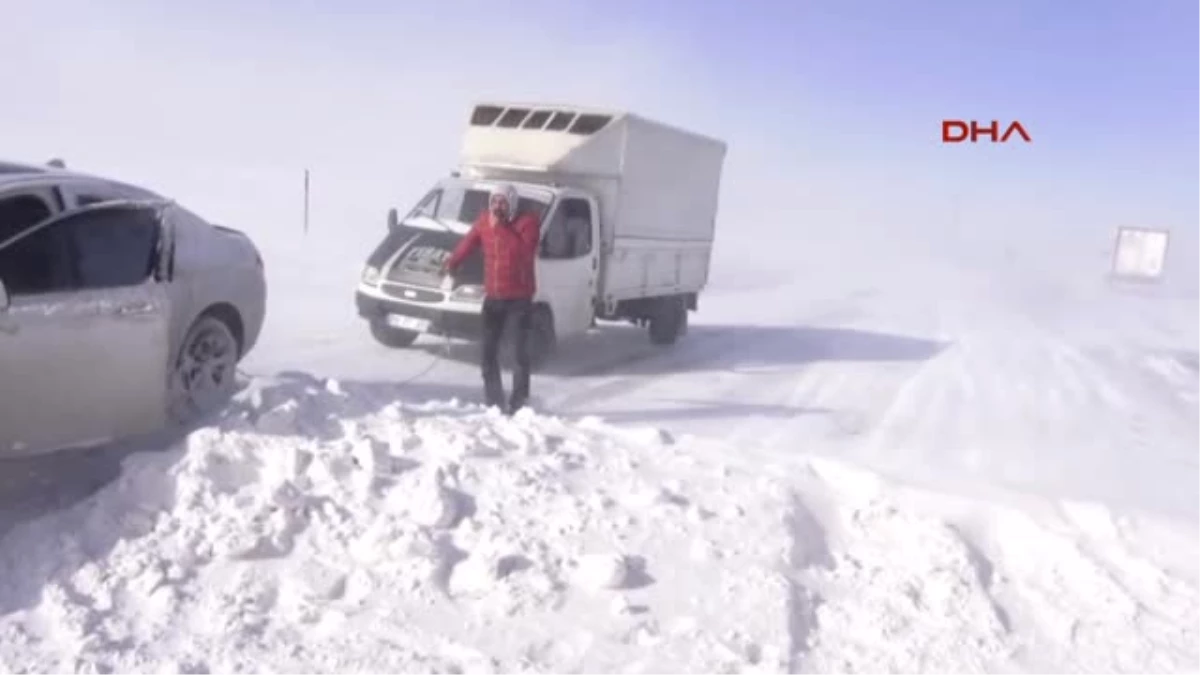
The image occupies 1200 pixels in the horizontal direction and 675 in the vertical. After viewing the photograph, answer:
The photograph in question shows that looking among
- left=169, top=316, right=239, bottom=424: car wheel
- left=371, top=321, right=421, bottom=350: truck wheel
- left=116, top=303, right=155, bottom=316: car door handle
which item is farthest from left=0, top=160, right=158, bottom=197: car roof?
left=371, top=321, right=421, bottom=350: truck wheel

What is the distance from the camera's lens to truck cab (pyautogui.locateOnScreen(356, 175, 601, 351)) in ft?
34.6

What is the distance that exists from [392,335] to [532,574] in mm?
7371

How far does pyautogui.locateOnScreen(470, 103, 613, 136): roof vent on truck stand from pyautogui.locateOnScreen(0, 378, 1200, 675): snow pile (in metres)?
7.06

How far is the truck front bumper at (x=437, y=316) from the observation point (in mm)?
10398

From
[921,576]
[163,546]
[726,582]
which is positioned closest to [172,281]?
[163,546]

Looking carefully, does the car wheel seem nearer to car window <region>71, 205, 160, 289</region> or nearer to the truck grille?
car window <region>71, 205, 160, 289</region>

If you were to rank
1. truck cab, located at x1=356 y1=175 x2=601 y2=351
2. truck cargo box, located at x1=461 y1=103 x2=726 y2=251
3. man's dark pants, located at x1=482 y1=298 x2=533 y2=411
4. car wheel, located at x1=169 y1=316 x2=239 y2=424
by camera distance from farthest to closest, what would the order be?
1. truck cargo box, located at x1=461 y1=103 x2=726 y2=251
2. truck cab, located at x1=356 y1=175 x2=601 y2=351
3. man's dark pants, located at x1=482 y1=298 x2=533 y2=411
4. car wheel, located at x1=169 y1=316 x2=239 y2=424

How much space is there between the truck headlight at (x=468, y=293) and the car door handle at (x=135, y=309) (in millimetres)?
5021

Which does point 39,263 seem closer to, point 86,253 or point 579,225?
point 86,253

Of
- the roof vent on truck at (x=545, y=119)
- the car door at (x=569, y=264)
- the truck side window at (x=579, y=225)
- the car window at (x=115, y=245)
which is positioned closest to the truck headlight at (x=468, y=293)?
the car door at (x=569, y=264)

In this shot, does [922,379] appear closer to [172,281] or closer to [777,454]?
[777,454]

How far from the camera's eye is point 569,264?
1143cm

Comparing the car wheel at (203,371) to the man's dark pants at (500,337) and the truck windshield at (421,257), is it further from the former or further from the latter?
the truck windshield at (421,257)

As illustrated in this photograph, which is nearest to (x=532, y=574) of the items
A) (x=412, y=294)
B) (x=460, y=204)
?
(x=412, y=294)
